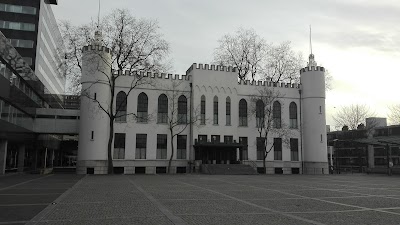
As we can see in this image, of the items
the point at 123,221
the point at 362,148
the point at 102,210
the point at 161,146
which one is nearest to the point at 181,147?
the point at 161,146

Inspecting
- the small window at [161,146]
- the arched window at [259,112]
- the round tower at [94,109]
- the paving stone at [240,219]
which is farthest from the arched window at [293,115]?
the paving stone at [240,219]

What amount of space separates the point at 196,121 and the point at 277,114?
12646 millimetres

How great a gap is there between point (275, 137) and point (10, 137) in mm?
32736

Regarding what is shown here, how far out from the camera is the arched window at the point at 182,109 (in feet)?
150

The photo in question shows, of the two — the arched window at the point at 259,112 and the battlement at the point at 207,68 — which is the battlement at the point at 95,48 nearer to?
the battlement at the point at 207,68

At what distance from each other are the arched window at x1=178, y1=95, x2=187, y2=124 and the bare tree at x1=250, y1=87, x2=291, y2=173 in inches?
365

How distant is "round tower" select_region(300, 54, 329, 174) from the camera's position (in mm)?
49188

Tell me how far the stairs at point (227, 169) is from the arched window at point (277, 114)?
9.64m

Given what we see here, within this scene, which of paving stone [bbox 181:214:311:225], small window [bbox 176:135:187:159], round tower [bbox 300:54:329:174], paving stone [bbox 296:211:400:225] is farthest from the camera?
round tower [bbox 300:54:329:174]

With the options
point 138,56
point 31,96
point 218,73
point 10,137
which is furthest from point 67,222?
point 218,73

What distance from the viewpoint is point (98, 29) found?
1549 inches

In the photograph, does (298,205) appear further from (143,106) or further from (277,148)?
(277,148)

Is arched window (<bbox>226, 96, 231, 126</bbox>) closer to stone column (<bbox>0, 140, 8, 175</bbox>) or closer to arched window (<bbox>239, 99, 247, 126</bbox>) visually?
arched window (<bbox>239, 99, 247, 126</bbox>)

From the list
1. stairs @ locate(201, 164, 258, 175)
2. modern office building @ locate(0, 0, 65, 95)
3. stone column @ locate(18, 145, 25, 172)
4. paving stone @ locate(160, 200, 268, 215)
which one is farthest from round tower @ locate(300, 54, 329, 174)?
modern office building @ locate(0, 0, 65, 95)
